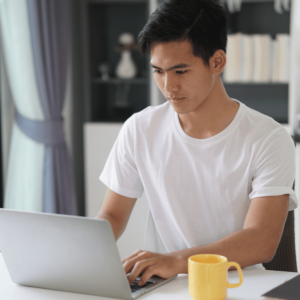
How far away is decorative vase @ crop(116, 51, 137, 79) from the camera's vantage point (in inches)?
129

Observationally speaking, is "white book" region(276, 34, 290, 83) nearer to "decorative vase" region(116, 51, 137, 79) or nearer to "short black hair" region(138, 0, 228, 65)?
"decorative vase" region(116, 51, 137, 79)

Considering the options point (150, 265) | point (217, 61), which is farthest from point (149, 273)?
point (217, 61)

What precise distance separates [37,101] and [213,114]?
1.65 metres

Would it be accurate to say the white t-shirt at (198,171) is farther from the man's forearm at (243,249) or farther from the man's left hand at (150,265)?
the man's left hand at (150,265)

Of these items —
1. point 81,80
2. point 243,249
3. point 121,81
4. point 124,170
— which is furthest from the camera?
point 81,80

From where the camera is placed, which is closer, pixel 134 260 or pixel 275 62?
pixel 134 260

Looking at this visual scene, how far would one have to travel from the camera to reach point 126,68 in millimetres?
3266

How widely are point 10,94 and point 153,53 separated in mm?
1811

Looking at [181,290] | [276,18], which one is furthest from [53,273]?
[276,18]

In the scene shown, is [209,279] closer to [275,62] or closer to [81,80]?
[275,62]

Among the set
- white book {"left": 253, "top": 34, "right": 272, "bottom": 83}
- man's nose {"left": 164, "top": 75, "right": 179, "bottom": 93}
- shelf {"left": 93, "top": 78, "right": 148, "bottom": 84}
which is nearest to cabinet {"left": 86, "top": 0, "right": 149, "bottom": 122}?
shelf {"left": 93, "top": 78, "right": 148, "bottom": 84}

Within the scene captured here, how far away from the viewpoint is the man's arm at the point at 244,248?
1.08 meters

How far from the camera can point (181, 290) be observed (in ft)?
3.40

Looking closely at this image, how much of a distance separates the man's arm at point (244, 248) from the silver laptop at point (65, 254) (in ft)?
0.12
